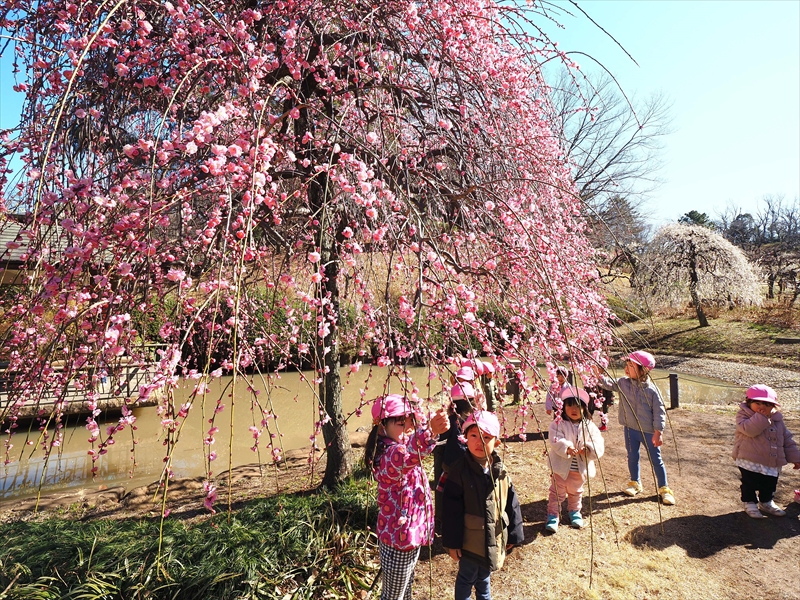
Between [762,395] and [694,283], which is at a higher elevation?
[694,283]

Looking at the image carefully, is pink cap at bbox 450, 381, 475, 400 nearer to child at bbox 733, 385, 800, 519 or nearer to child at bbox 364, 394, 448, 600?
child at bbox 364, 394, 448, 600

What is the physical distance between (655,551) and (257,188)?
11.8 feet

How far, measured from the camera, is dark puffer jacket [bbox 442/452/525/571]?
226 centimetres

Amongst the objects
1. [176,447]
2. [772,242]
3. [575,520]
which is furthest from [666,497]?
[772,242]

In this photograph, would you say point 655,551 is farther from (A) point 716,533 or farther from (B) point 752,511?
(B) point 752,511

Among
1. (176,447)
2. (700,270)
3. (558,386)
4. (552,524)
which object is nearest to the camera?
(558,386)

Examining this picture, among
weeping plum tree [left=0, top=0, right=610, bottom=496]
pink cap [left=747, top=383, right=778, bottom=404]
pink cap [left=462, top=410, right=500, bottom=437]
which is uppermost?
weeping plum tree [left=0, top=0, right=610, bottom=496]

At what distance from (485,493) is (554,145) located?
3001 mm

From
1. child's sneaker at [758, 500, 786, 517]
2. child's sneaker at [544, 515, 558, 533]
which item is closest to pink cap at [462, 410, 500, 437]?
child's sneaker at [544, 515, 558, 533]

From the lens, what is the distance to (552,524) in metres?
3.39

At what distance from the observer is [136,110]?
317 centimetres

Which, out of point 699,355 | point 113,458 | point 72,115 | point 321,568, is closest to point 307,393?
point 113,458

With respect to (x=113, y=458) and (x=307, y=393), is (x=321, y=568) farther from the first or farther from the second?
(x=307, y=393)

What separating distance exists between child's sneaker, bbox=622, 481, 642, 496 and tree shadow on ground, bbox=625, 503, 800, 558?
0.38 meters
